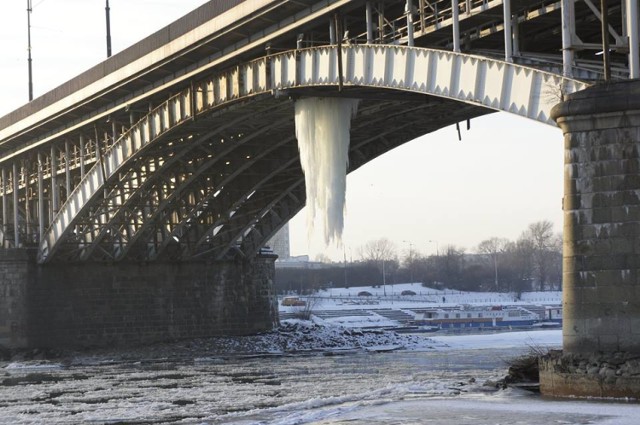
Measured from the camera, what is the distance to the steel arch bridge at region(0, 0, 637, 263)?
31.5m

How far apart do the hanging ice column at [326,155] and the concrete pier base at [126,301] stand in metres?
25.4

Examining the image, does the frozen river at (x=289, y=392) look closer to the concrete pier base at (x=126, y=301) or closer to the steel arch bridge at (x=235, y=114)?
the concrete pier base at (x=126, y=301)

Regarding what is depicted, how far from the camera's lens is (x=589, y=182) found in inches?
1003

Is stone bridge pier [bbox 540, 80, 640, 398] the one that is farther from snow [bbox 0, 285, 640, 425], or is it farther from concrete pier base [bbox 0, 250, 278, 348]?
concrete pier base [bbox 0, 250, 278, 348]

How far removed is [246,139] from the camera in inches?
1980

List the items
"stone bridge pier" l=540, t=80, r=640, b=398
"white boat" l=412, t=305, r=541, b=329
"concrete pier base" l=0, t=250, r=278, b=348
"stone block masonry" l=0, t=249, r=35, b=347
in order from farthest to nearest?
"white boat" l=412, t=305, r=541, b=329 → "concrete pier base" l=0, t=250, r=278, b=348 → "stone block masonry" l=0, t=249, r=35, b=347 → "stone bridge pier" l=540, t=80, r=640, b=398

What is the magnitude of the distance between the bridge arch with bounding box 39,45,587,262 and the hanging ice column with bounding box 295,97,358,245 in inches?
30.5

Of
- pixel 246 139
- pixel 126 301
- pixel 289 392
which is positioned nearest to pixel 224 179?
pixel 246 139

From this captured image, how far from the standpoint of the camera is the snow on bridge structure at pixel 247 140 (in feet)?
83.5

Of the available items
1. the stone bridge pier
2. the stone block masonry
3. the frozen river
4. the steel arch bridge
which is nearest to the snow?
the frozen river

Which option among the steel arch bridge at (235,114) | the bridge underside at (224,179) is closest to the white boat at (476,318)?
the bridge underside at (224,179)

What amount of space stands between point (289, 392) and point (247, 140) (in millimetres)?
17066

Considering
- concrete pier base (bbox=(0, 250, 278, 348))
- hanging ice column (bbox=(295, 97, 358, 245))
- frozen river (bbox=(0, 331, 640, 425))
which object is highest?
hanging ice column (bbox=(295, 97, 358, 245))

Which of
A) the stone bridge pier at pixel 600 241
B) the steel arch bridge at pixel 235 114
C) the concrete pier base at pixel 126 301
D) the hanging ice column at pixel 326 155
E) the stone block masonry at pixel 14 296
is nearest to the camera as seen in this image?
the stone bridge pier at pixel 600 241
